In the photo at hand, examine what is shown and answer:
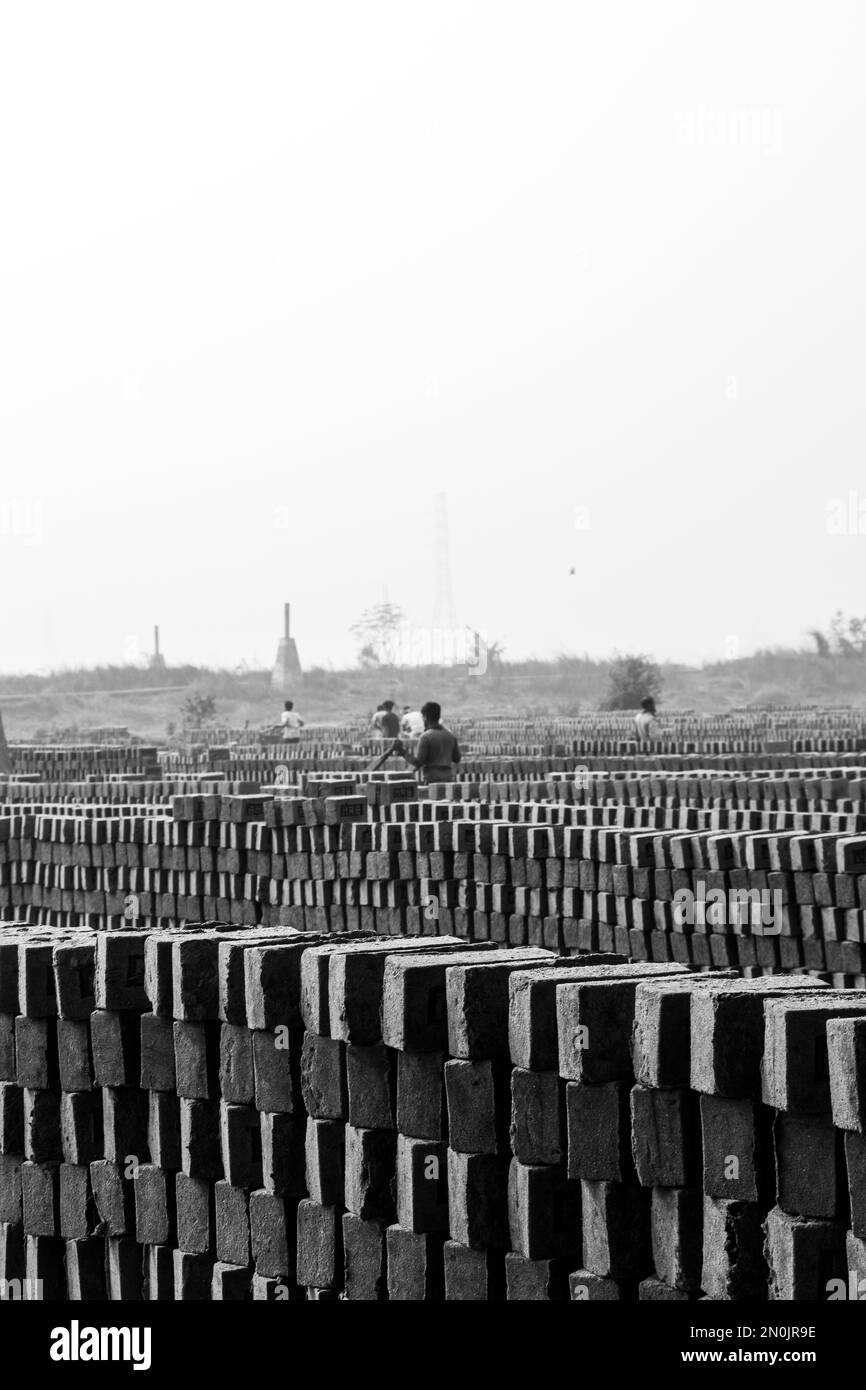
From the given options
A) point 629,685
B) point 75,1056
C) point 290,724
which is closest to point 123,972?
point 75,1056

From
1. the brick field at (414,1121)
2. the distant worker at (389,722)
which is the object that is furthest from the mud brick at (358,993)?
the distant worker at (389,722)

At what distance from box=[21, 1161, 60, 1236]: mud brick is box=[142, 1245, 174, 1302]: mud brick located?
0.45 m

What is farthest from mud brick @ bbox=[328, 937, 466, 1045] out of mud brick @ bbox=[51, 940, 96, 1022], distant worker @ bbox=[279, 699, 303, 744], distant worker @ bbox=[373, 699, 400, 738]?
distant worker @ bbox=[279, 699, 303, 744]

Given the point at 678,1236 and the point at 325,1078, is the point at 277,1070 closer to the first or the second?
the point at 325,1078

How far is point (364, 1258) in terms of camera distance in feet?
16.4

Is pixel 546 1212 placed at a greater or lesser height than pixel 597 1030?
lesser

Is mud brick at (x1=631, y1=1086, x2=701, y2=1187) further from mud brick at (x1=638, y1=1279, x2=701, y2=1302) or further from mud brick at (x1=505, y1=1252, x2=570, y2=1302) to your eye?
mud brick at (x1=505, y1=1252, x2=570, y2=1302)

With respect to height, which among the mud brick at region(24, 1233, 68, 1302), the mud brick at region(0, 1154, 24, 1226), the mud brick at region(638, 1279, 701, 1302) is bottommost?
the mud brick at region(24, 1233, 68, 1302)

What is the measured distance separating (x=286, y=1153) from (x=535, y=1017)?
3.47ft

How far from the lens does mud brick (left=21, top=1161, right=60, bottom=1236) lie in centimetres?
603

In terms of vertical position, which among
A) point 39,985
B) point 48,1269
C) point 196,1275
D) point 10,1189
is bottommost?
point 48,1269

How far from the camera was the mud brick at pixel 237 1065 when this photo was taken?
17.7ft
